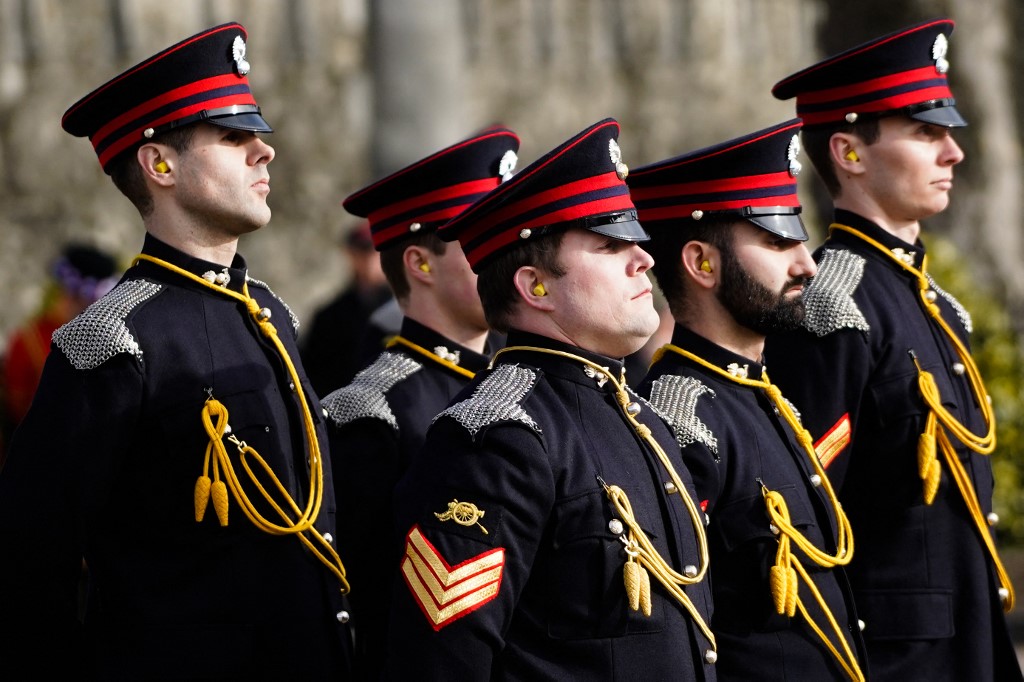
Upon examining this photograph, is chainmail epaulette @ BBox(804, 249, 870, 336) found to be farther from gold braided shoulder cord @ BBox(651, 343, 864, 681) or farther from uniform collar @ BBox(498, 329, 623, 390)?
uniform collar @ BBox(498, 329, 623, 390)

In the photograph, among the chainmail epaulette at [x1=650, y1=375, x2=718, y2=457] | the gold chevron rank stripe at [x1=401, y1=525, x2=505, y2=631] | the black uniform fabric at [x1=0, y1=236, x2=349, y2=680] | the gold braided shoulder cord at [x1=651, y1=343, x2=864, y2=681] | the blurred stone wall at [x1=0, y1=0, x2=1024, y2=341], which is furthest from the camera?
the blurred stone wall at [x1=0, y1=0, x2=1024, y2=341]

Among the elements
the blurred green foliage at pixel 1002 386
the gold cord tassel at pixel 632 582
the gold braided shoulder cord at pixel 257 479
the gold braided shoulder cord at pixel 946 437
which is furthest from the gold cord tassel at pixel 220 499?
the blurred green foliage at pixel 1002 386

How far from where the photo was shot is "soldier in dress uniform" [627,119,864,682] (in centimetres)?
376

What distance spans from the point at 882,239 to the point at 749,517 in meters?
1.32

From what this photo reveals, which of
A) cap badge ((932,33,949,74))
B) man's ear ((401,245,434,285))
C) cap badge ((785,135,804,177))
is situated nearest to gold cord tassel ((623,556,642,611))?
cap badge ((785,135,804,177))

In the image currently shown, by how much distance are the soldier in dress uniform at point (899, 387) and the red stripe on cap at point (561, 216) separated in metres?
1.13

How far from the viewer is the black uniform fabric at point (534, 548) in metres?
3.15

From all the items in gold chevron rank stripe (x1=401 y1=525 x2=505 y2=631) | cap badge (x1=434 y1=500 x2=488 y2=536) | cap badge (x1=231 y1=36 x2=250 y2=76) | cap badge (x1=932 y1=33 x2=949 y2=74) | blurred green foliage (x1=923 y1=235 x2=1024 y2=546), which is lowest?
blurred green foliage (x1=923 y1=235 x2=1024 y2=546)

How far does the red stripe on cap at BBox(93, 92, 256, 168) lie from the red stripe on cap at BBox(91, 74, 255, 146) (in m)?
0.02

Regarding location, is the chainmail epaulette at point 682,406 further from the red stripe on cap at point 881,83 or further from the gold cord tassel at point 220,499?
the red stripe on cap at point 881,83

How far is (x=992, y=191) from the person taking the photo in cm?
1044

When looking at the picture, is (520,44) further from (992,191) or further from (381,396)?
(381,396)

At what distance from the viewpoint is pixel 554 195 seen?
347cm

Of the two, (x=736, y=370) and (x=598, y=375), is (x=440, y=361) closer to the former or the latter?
(x=736, y=370)
